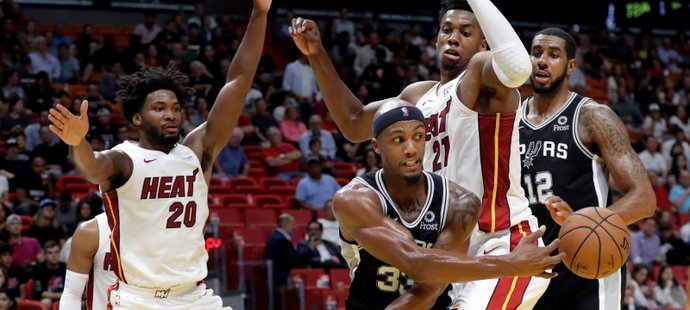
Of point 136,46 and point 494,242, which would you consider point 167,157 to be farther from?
point 136,46

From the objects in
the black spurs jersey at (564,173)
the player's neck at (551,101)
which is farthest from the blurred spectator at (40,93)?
the black spurs jersey at (564,173)

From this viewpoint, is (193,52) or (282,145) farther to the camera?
(193,52)

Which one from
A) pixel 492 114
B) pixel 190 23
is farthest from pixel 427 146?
pixel 190 23

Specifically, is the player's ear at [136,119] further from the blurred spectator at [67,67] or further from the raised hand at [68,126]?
the blurred spectator at [67,67]

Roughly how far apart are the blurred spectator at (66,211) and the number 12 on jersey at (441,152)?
24.8 ft

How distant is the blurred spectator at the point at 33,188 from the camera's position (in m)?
13.0

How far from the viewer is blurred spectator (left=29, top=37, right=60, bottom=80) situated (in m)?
16.8

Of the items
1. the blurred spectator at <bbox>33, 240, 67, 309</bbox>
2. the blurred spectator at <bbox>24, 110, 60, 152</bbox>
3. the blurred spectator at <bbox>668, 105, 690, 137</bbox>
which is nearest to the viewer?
the blurred spectator at <bbox>33, 240, 67, 309</bbox>

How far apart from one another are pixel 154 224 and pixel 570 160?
2.60 m

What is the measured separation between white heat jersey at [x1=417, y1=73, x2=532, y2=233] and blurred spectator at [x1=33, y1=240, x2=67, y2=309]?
637 cm

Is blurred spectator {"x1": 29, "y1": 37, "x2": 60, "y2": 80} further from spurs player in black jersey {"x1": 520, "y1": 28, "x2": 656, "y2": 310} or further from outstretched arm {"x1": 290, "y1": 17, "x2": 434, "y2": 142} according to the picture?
spurs player in black jersey {"x1": 520, "y1": 28, "x2": 656, "y2": 310}

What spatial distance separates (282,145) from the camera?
16.3m

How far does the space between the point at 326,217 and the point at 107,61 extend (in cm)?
556

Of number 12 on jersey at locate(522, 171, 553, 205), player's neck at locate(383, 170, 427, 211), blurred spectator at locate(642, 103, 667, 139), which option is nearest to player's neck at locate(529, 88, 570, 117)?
number 12 on jersey at locate(522, 171, 553, 205)
